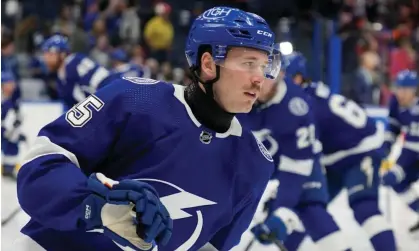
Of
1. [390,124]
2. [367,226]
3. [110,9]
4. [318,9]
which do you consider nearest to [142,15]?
[110,9]

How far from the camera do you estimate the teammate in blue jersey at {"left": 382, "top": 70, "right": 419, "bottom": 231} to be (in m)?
4.91

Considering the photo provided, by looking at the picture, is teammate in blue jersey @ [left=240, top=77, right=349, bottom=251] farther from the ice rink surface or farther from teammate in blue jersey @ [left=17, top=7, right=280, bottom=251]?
teammate in blue jersey @ [left=17, top=7, right=280, bottom=251]

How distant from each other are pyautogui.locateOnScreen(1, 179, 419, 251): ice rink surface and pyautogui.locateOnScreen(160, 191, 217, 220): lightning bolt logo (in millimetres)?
1845

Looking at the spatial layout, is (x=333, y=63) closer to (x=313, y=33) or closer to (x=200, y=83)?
(x=313, y=33)

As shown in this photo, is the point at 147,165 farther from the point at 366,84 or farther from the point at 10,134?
the point at 366,84

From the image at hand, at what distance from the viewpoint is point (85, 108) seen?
4.79ft

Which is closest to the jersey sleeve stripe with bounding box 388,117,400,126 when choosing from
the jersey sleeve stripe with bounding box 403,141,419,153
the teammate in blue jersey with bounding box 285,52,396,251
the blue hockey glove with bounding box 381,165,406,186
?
the jersey sleeve stripe with bounding box 403,141,419,153

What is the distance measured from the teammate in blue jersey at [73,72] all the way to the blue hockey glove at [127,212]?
3240 mm

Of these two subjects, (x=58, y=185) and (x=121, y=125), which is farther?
(x=121, y=125)

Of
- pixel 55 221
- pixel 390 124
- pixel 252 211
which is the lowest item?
pixel 390 124

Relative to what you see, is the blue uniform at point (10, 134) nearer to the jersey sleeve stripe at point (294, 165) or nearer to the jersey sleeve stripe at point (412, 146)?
the jersey sleeve stripe at point (412, 146)

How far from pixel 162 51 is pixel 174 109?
705 centimetres

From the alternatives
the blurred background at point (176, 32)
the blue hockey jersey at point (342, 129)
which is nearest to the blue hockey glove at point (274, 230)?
the blue hockey jersey at point (342, 129)

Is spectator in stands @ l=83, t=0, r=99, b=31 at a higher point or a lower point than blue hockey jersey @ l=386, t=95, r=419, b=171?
lower
